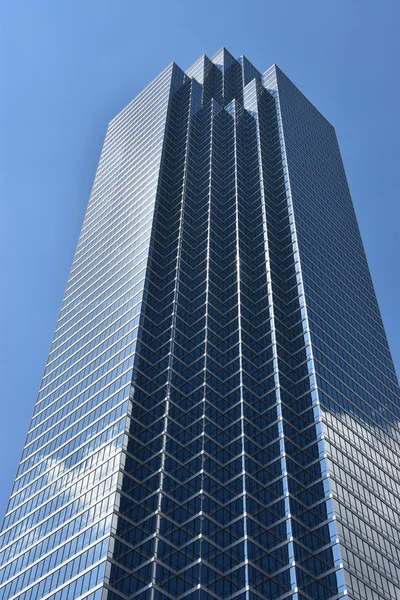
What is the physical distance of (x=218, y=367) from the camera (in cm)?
12500

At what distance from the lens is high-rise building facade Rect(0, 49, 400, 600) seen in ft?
318

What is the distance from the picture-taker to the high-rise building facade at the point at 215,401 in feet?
318

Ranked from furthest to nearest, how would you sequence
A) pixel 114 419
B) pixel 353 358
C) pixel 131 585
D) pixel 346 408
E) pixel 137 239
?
pixel 137 239 → pixel 353 358 → pixel 346 408 → pixel 114 419 → pixel 131 585

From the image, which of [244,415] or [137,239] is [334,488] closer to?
[244,415]

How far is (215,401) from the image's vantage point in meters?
119

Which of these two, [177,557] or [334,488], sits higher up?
[334,488]

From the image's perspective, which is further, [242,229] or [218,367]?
[242,229]

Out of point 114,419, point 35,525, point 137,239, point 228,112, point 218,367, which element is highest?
point 228,112

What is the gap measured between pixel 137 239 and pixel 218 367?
36.6 meters

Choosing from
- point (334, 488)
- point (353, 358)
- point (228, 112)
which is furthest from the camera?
point (228, 112)

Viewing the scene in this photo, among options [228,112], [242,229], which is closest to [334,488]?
[242,229]

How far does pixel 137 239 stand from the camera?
149500mm

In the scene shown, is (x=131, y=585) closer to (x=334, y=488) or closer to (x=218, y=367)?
(x=334, y=488)

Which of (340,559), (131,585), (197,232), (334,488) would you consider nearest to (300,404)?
(334,488)
